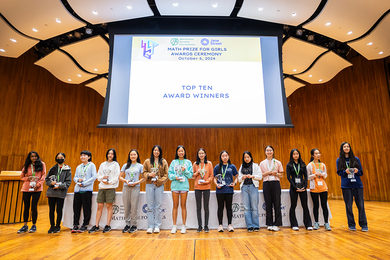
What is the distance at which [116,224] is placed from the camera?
3738 mm

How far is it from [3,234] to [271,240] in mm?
4058

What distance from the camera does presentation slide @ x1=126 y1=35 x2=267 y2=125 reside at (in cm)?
390

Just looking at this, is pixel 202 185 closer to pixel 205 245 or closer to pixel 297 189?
pixel 205 245

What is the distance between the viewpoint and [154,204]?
11.6 ft

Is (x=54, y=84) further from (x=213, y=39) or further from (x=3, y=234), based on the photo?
(x=213, y=39)

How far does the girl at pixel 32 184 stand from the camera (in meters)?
3.57

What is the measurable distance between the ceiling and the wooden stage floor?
4.01 meters

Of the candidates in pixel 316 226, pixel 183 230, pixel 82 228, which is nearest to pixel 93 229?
pixel 82 228

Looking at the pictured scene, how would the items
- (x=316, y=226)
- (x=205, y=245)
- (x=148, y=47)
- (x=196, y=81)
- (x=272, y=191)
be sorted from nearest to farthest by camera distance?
(x=205, y=245), (x=316, y=226), (x=272, y=191), (x=196, y=81), (x=148, y=47)

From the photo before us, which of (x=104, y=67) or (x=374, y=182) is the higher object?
(x=104, y=67)

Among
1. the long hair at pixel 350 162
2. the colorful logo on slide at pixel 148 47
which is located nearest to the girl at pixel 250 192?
the long hair at pixel 350 162

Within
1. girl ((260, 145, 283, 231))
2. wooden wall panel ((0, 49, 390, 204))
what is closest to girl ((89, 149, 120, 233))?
girl ((260, 145, 283, 231))

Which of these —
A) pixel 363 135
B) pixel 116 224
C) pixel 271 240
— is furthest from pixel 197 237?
pixel 363 135

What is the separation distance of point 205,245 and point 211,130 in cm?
579
